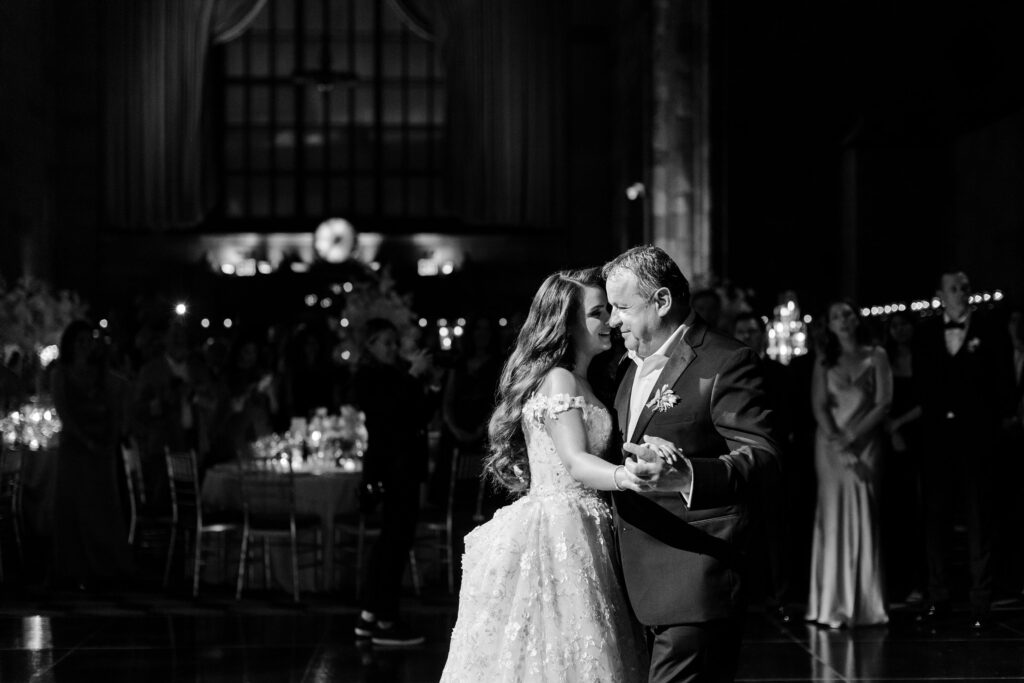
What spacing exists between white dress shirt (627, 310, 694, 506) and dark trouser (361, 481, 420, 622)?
412 cm

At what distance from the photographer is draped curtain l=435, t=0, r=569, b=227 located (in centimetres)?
2795

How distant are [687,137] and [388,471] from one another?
10.6m

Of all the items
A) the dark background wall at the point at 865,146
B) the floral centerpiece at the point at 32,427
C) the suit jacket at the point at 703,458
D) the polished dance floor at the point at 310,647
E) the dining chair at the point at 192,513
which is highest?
the dark background wall at the point at 865,146

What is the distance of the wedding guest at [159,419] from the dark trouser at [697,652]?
28.5 ft

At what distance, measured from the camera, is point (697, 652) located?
156 inches

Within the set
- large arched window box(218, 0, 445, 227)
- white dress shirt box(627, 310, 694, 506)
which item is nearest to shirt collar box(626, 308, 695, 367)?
white dress shirt box(627, 310, 694, 506)

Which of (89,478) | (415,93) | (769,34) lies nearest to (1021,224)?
(769,34)

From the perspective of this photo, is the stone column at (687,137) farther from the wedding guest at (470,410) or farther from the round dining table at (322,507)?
the round dining table at (322,507)

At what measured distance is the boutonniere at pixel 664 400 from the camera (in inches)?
156

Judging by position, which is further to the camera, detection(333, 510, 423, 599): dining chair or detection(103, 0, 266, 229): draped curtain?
detection(103, 0, 266, 229): draped curtain

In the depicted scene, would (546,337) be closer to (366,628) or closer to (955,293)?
(366,628)

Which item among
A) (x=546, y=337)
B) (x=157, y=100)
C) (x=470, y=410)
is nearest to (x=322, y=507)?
(x=470, y=410)

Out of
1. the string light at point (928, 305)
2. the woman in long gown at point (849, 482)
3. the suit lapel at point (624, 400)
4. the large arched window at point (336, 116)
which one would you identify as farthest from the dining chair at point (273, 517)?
the large arched window at point (336, 116)

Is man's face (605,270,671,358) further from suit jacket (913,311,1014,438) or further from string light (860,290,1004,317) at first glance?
string light (860,290,1004,317)
